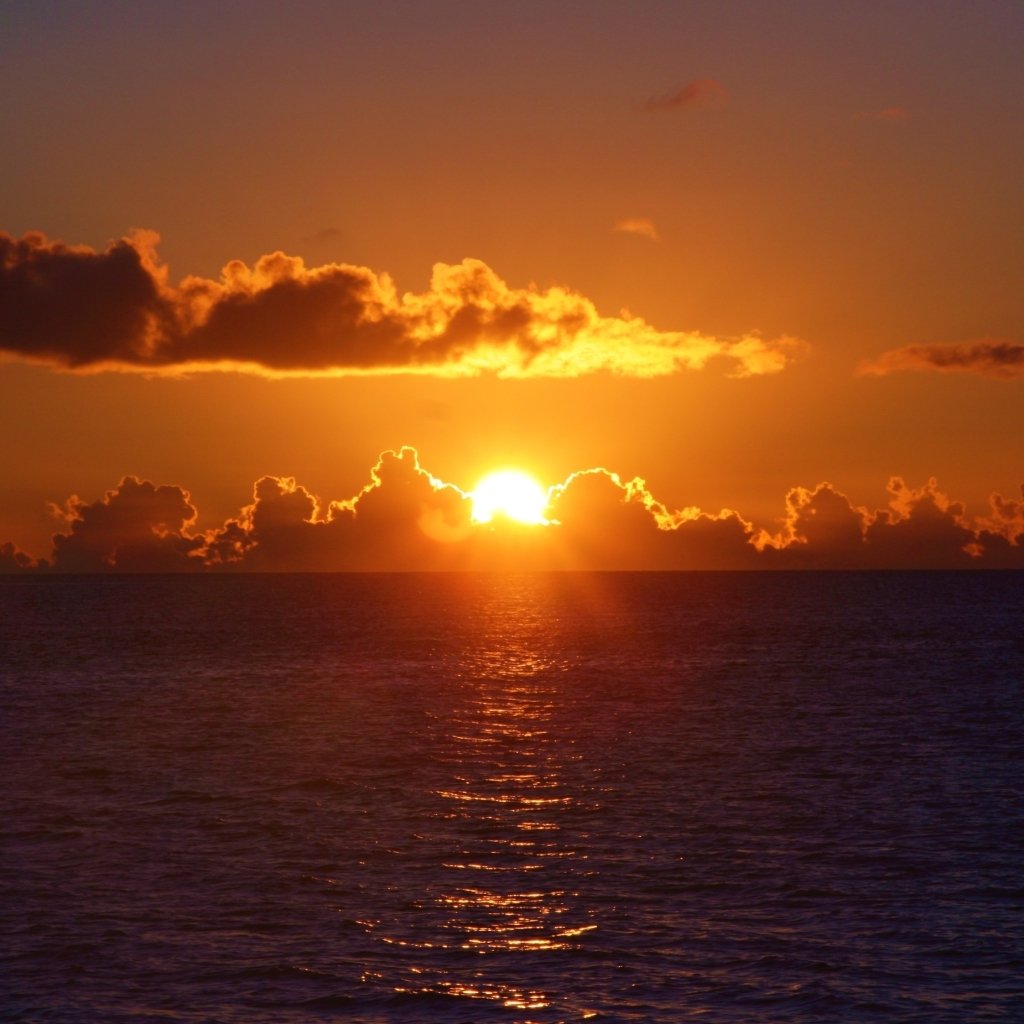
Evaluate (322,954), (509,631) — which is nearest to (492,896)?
(322,954)

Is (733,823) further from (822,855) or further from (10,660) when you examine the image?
(10,660)

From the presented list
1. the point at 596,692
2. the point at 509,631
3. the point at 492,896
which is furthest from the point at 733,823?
the point at 509,631

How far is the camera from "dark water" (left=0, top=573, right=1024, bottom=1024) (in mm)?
28219

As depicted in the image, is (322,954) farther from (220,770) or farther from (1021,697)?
(1021,697)

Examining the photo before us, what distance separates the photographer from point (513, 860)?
4034cm

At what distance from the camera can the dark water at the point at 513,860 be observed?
1111 inches

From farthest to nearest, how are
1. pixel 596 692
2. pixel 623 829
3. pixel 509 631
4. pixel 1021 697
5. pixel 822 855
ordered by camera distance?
pixel 509 631, pixel 596 692, pixel 1021 697, pixel 623 829, pixel 822 855

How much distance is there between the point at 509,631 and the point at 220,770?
138 meters

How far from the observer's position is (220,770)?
58.3m

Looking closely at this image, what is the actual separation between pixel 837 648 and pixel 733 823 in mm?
107147

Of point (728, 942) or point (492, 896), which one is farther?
point (492, 896)

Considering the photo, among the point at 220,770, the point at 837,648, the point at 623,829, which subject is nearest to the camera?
the point at 623,829

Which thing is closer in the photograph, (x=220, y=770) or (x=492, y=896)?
(x=492, y=896)

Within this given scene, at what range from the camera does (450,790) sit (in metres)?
53.6
